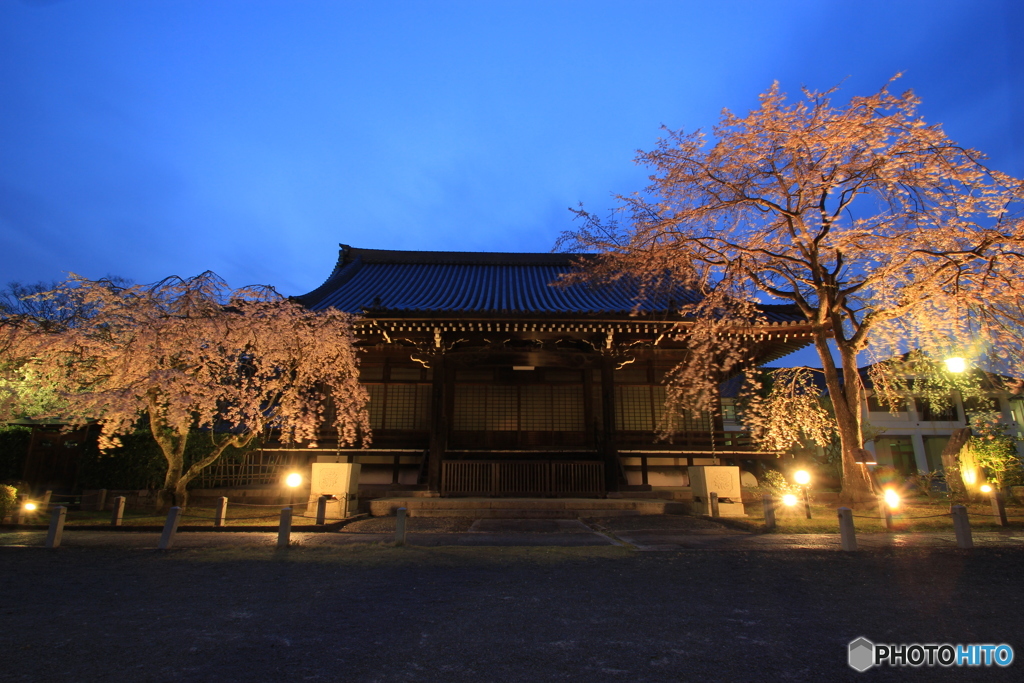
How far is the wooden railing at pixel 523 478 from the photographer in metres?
12.3

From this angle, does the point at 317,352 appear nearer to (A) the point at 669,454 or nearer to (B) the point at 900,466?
(A) the point at 669,454

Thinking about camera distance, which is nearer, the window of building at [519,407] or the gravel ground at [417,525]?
the gravel ground at [417,525]

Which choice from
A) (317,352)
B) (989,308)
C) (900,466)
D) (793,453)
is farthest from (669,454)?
(900,466)

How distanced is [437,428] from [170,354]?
599 cm

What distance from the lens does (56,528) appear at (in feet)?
23.1

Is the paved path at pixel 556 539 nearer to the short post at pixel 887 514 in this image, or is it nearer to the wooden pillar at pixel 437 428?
the short post at pixel 887 514

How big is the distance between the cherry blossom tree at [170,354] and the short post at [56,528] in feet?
4.52

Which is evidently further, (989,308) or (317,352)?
(317,352)

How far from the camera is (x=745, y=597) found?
462 cm

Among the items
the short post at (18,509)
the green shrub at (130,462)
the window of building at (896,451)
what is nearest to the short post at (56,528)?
the short post at (18,509)

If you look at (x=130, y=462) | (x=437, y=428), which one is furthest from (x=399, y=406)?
(x=130, y=462)

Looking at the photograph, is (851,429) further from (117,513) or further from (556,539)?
(117,513)

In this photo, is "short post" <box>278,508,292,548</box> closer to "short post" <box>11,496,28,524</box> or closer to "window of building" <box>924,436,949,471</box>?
"short post" <box>11,496,28,524</box>

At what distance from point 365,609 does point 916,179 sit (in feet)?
33.9
